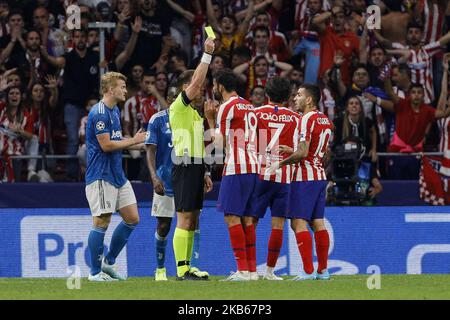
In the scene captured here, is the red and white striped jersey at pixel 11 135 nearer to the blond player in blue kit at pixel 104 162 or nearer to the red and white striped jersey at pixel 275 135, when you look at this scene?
the blond player in blue kit at pixel 104 162

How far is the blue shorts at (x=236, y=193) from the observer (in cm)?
1277

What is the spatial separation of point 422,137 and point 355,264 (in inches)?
116

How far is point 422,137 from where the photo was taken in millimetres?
18094

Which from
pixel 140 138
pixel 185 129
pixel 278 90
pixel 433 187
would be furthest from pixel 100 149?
pixel 433 187

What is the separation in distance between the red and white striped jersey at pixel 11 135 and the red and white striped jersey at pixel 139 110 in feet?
4.72

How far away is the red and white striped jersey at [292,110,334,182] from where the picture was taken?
1305 centimetres

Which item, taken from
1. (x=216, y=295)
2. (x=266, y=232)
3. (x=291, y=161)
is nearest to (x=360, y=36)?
(x=266, y=232)

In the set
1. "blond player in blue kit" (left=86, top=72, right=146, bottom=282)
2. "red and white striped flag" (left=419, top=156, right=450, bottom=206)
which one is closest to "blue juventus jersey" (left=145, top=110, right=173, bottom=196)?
"blond player in blue kit" (left=86, top=72, right=146, bottom=282)

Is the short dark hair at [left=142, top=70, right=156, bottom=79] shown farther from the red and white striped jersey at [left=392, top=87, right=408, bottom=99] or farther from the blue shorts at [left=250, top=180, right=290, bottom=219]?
the blue shorts at [left=250, top=180, right=290, bottom=219]

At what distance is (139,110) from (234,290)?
7309 mm

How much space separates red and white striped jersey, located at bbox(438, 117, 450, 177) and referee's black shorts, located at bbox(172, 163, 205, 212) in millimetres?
5532

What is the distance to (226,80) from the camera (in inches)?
504

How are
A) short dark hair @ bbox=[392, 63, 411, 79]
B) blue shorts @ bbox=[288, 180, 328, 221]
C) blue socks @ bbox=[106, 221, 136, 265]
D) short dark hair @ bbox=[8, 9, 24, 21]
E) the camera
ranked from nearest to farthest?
blue shorts @ bbox=[288, 180, 328, 221]
blue socks @ bbox=[106, 221, 136, 265]
the camera
short dark hair @ bbox=[392, 63, 411, 79]
short dark hair @ bbox=[8, 9, 24, 21]

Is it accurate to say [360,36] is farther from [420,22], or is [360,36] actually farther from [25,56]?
[25,56]
